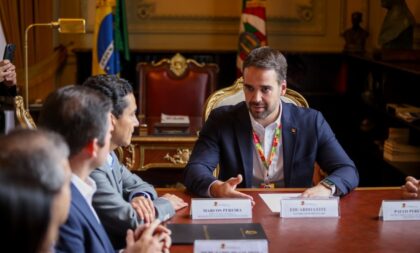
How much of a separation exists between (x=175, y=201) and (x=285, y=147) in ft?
2.14

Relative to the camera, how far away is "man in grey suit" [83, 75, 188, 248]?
7.45 ft

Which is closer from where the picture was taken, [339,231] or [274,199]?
[339,231]

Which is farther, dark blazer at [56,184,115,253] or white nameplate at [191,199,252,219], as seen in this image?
white nameplate at [191,199,252,219]

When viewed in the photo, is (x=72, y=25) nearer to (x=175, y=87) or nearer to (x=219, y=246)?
(x=175, y=87)

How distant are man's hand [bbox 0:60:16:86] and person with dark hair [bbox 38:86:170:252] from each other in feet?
8.28

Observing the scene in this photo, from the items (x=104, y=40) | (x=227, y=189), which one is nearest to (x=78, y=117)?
(x=227, y=189)

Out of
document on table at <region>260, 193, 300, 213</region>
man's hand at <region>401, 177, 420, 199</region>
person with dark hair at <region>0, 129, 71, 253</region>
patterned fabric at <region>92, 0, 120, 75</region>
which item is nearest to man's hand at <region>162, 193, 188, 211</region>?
document on table at <region>260, 193, 300, 213</region>

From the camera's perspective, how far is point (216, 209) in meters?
2.43

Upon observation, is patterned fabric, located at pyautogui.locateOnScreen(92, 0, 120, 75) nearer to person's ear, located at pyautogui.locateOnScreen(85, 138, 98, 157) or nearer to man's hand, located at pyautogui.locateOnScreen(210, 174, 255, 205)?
man's hand, located at pyautogui.locateOnScreen(210, 174, 255, 205)

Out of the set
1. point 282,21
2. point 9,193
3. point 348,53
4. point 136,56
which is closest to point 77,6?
point 136,56

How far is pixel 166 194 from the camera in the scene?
267cm

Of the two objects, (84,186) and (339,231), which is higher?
(84,186)

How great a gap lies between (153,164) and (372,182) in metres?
2.07

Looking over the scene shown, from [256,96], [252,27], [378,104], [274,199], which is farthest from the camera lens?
[252,27]
